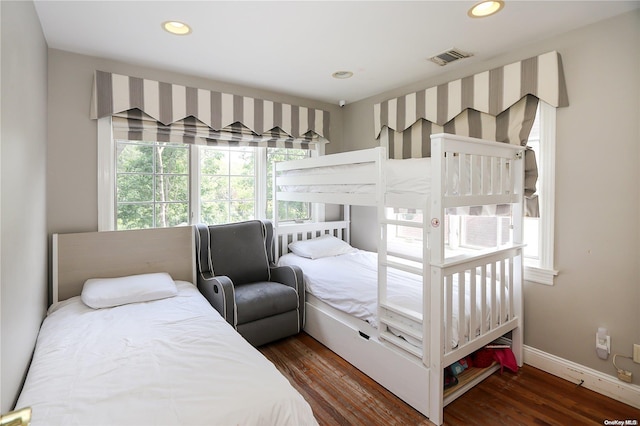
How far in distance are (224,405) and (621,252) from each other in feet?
7.94

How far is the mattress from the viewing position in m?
2.22

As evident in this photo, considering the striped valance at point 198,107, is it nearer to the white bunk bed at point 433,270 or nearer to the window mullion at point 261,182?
the window mullion at point 261,182

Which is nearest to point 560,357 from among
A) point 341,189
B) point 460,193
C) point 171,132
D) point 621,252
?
point 621,252

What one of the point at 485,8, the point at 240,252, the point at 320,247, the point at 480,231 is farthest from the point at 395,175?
the point at 240,252

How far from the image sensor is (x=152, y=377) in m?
1.40

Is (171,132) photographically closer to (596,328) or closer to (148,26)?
(148,26)

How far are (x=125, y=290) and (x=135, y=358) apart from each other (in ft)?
2.92

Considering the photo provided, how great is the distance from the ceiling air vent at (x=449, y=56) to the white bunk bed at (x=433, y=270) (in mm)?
796

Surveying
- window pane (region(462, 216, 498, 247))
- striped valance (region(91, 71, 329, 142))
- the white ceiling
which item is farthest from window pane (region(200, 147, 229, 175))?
window pane (region(462, 216, 498, 247))

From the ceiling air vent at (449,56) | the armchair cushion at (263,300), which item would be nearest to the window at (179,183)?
the armchair cushion at (263,300)

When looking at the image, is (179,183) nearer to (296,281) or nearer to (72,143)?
(72,143)

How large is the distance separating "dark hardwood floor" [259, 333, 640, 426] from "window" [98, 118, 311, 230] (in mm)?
1657

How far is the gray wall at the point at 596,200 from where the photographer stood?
204 cm

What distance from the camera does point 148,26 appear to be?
212cm
